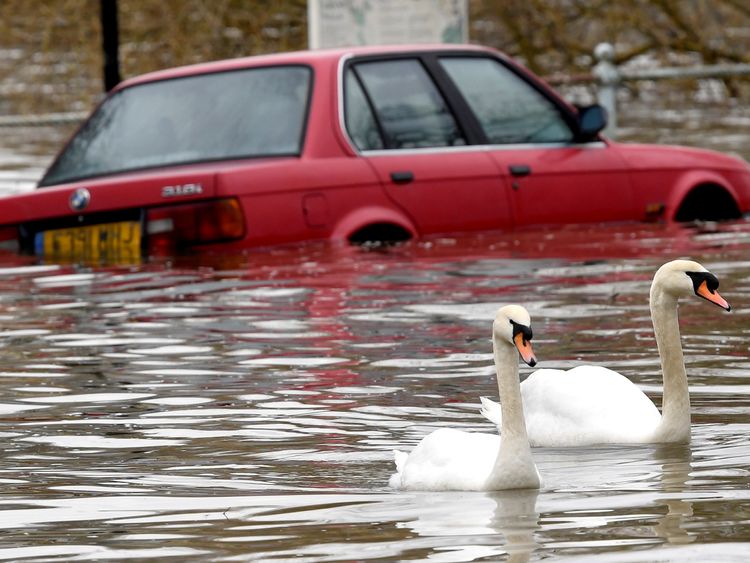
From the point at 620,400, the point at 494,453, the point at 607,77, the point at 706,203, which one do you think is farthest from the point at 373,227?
the point at 607,77

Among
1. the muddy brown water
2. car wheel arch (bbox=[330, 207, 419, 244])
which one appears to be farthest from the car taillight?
car wheel arch (bbox=[330, 207, 419, 244])

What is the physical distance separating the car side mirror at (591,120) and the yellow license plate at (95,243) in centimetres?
281

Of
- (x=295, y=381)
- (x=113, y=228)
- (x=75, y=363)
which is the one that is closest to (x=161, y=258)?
(x=113, y=228)

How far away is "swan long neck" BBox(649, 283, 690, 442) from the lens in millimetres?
7074

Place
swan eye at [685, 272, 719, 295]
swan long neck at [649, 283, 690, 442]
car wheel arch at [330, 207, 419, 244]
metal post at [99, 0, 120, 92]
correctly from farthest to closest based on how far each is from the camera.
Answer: metal post at [99, 0, 120, 92] < car wheel arch at [330, 207, 419, 244] < swan eye at [685, 272, 719, 295] < swan long neck at [649, 283, 690, 442]

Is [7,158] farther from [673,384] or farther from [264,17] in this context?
[673,384]

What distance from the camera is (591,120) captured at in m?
12.9

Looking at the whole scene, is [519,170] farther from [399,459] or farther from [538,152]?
[399,459]

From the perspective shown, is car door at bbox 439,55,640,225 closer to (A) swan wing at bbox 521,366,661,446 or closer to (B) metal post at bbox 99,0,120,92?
(A) swan wing at bbox 521,366,661,446

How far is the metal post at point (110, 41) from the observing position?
18922 millimetres

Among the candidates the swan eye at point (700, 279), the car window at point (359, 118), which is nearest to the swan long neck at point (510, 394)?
the swan eye at point (700, 279)

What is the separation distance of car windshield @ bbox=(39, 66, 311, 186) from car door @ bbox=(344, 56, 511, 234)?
1.27 feet

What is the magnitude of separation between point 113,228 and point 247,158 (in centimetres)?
82

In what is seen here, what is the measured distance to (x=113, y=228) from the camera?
38.5 feet
